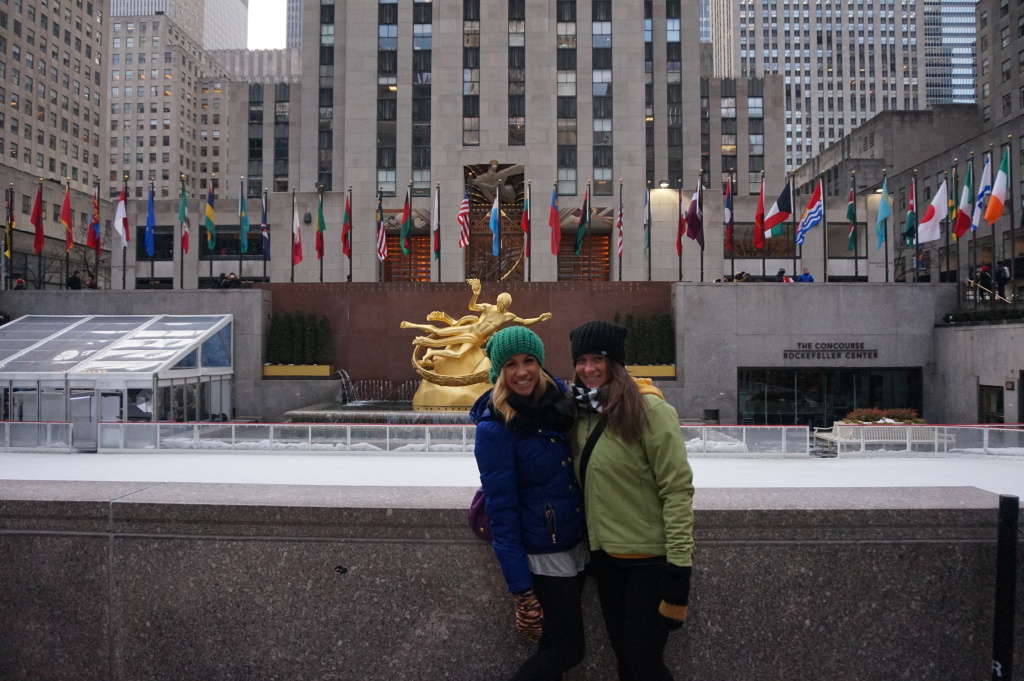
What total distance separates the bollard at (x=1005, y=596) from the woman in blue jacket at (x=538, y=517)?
181 cm

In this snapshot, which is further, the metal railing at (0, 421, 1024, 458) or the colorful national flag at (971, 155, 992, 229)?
the colorful national flag at (971, 155, 992, 229)

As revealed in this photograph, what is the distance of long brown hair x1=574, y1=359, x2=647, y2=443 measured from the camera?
3031 millimetres

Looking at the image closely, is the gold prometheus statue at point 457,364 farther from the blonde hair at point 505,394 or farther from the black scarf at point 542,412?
the black scarf at point 542,412

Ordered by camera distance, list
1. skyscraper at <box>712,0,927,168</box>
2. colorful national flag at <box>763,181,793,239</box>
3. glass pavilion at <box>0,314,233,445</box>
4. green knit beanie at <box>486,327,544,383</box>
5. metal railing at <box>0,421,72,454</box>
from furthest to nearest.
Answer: skyscraper at <box>712,0,927,168</box> < colorful national flag at <box>763,181,793,239</box> < glass pavilion at <box>0,314,233,445</box> < metal railing at <box>0,421,72,454</box> < green knit beanie at <box>486,327,544,383</box>

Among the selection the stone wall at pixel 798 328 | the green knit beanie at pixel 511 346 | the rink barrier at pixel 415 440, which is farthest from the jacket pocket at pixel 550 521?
the stone wall at pixel 798 328

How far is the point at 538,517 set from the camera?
3.07m

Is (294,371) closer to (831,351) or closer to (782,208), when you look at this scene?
(782,208)

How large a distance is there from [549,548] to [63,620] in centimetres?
242

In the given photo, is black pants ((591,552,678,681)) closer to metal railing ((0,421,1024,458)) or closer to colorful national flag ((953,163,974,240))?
metal railing ((0,421,1024,458))

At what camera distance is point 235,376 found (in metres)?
24.5

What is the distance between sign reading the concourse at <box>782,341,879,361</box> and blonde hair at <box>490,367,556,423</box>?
22.6 meters

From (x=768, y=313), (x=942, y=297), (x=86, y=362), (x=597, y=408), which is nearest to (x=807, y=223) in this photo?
(x=768, y=313)

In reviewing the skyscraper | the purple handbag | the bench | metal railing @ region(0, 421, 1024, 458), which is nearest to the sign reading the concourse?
metal railing @ region(0, 421, 1024, 458)

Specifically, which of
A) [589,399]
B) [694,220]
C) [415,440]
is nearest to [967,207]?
[694,220]
